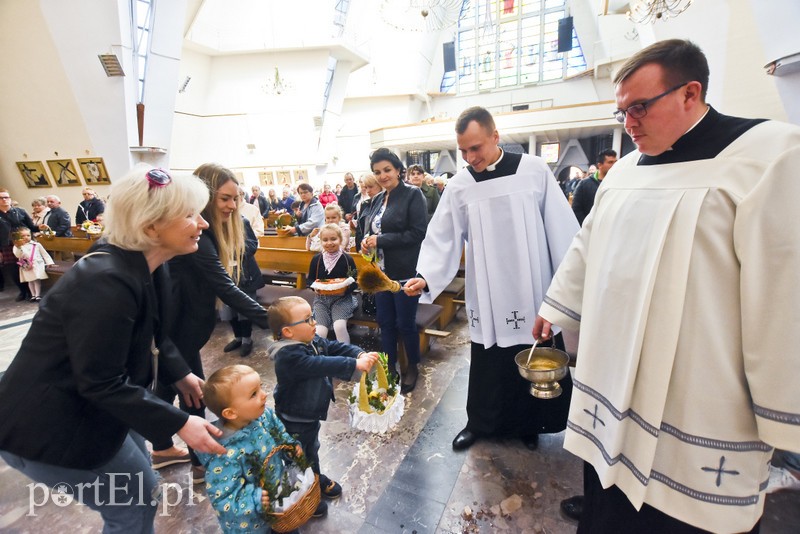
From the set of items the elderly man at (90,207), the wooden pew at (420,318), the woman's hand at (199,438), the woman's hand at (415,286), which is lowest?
the wooden pew at (420,318)

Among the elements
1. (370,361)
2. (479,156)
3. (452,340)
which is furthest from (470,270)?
(452,340)

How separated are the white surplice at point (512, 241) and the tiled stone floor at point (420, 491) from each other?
2.54 ft

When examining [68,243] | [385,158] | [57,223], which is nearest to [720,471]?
[385,158]

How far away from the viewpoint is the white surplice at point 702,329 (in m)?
1.01

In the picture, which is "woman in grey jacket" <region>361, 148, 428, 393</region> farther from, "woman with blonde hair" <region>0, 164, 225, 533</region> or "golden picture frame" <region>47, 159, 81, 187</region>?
"golden picture frame" <region>47, 159, 81, 187</region>

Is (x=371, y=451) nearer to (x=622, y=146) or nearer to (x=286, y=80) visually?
(x=286, y=80)

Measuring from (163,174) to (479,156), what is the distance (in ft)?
5.11

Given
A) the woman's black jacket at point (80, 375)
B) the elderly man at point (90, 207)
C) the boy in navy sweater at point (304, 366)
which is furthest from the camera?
the elderly man at point (90, 207)

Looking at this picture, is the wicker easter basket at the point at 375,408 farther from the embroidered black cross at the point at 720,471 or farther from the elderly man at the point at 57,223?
the elderly man at the point at 57,223

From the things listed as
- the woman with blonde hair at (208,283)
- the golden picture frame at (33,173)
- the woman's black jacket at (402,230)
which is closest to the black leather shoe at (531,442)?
the woman's black jacket at (402,230)

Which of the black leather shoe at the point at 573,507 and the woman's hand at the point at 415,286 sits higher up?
the woman's hand at the point at 415,286

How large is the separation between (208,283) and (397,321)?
1545 mm

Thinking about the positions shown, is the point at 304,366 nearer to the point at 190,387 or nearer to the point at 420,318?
the point at 190,387

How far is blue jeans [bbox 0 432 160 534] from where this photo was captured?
1.25m
